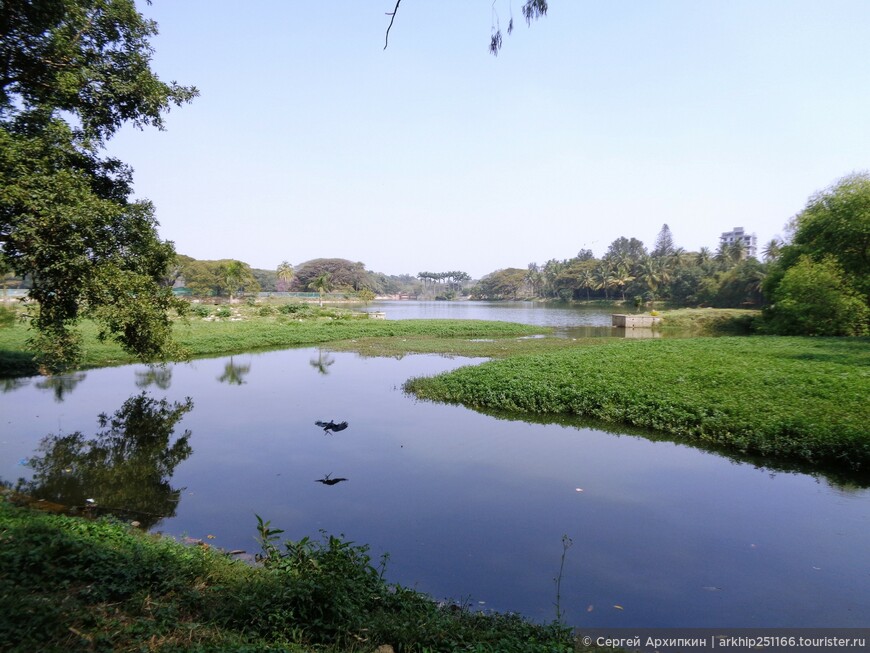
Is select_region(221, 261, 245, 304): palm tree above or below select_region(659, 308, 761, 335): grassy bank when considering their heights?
above

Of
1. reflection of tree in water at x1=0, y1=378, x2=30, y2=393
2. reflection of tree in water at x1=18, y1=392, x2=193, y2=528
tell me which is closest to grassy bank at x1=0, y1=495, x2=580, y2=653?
reflection of tree in water at x1=18, y1=392, x2=193, y2=528

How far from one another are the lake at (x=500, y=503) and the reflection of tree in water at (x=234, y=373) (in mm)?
4473

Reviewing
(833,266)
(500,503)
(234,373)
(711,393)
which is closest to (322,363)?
(234,373)

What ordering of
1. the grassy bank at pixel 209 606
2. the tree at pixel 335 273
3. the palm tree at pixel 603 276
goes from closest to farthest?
the grassy bank at pixel 209 606, the palm tree at pixel 603 276, the tree at pixel 335 273

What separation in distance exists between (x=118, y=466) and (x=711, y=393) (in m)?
14.2

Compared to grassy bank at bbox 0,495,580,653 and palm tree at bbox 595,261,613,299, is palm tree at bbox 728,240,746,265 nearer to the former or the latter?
palm tree at bbox 595,261,613,299

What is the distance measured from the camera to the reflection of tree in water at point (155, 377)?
18.0 metres

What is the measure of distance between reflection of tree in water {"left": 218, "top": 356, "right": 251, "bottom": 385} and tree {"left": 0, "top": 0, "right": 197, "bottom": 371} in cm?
667

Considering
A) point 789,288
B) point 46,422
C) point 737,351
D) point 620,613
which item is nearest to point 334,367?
point 46,422

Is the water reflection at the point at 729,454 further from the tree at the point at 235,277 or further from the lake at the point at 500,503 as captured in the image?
the tree at the point at 235,277

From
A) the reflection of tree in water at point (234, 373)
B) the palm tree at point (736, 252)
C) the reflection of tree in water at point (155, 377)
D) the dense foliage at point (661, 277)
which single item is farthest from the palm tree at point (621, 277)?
the reflection of tree in water at point (155, 377)

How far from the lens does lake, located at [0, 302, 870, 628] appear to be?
19.0ft

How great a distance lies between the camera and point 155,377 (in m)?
19.3

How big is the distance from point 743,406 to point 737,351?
10.3 metres
